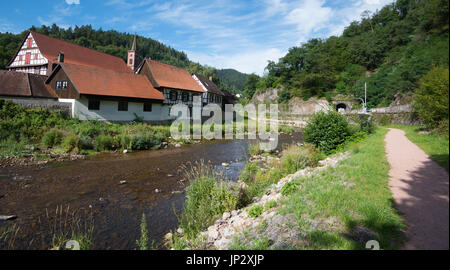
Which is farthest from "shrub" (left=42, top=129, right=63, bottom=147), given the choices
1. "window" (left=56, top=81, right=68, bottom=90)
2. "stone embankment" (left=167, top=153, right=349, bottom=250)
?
"stone embankment" (left=167, top=153, right=349, bottom=250)

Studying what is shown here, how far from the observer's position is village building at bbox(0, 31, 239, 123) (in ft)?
62.1

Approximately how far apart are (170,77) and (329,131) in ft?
76.2

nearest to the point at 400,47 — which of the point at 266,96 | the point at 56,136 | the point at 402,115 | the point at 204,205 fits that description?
the point at 402,115

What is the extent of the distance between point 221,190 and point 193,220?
1161 millimetres

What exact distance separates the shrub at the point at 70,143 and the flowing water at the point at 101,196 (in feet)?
6.27

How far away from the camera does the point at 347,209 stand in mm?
3891

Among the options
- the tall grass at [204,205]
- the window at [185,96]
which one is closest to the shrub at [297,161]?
the tall grass at [204,205]

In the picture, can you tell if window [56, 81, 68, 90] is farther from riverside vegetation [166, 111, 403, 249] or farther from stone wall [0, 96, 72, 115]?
riverside vegetation [166, 111, 403, 249]

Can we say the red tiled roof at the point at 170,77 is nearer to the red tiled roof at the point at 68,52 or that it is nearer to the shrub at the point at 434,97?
the red tiled roof at the point at 68,52

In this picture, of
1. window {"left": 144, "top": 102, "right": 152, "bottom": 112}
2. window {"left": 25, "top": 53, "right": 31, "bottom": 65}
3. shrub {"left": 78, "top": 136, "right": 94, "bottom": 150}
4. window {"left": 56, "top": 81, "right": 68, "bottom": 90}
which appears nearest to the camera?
shrub {"left": 78, "top": 136, "right": 94, "bottom": 150}

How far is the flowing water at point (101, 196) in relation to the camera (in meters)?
5.56

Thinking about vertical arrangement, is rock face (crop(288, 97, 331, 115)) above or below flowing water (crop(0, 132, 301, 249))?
above

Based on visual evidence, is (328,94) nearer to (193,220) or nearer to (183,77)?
(183,77)
